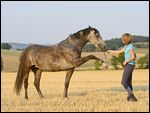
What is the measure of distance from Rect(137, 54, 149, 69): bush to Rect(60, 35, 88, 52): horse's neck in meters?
49.6

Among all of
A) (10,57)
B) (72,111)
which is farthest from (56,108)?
(10,57)

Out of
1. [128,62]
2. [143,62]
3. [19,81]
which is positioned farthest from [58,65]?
[143,62]

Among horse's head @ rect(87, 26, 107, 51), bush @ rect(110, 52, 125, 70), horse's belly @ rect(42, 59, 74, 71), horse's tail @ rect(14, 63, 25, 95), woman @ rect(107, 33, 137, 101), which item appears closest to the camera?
woman @ rect(107, 33, 137, 101)

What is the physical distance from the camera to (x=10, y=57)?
63000 mm

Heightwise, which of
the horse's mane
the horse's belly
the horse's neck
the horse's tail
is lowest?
the horse's tail

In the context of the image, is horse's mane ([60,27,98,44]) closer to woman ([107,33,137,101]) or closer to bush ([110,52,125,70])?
woman ([107,33,137,101])

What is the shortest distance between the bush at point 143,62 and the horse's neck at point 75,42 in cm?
4959

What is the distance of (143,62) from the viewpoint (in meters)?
64.0

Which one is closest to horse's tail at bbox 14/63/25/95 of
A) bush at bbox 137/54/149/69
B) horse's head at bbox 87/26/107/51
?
horse's head at bbox 87/26/107/51

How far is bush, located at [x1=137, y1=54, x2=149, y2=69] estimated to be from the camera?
6259cm

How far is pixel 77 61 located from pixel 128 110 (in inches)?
140

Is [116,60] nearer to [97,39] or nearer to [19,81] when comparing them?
[19,81]

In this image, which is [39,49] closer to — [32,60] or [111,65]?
[32,60]

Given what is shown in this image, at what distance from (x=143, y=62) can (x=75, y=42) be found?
51545 millimetres
